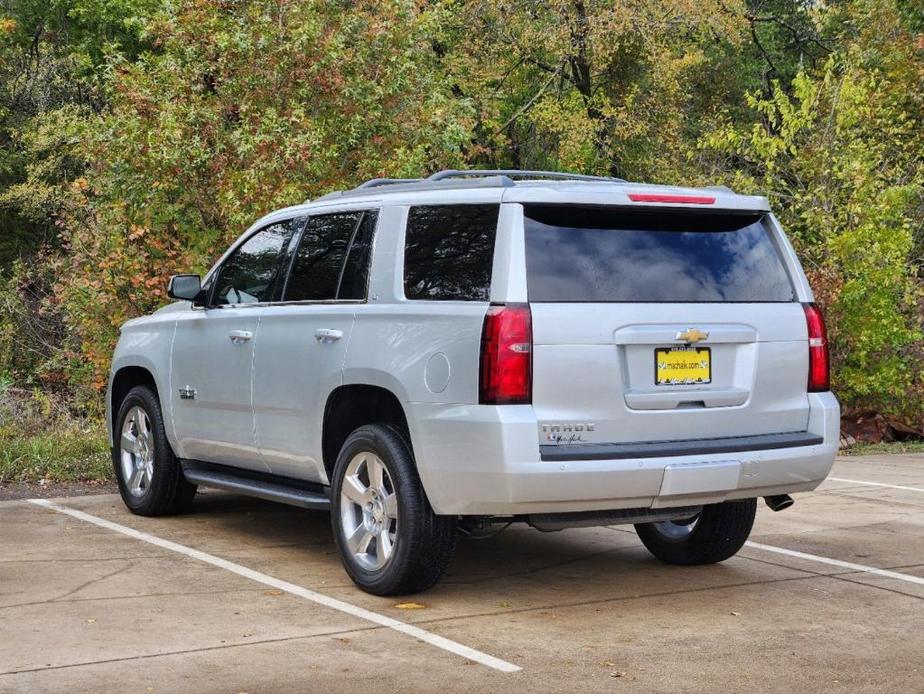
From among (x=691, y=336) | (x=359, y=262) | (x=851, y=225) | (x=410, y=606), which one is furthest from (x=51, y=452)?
(x=851, y=225)

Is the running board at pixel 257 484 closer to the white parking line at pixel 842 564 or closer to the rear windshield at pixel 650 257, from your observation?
the rear windshield at pixel 650 257

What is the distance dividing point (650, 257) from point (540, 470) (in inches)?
Result: 49.0

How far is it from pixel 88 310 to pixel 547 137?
14747 millimetres

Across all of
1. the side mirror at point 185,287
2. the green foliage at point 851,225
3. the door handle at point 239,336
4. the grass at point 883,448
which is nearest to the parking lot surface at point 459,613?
the door handle at point 239,336

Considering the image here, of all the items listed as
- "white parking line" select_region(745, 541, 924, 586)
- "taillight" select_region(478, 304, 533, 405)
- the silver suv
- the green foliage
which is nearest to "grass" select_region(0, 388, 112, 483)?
the silver suv

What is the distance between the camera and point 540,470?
6109 mm

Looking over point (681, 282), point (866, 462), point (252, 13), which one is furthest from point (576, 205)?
point (252, 13)

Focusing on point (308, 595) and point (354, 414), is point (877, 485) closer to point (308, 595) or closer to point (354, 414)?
point (354, 414)

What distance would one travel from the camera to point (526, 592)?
713 centimetres

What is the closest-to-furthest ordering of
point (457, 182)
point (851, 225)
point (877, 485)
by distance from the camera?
point (457, 182)
point (877, 485)
point (851, 225)

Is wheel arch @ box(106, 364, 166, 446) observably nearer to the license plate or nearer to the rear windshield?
the rear windshield

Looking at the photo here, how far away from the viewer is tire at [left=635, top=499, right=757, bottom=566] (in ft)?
25.4

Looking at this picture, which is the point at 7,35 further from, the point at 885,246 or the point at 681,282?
the point at 681,282

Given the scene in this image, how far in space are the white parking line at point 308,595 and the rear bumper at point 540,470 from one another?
1.92ft
